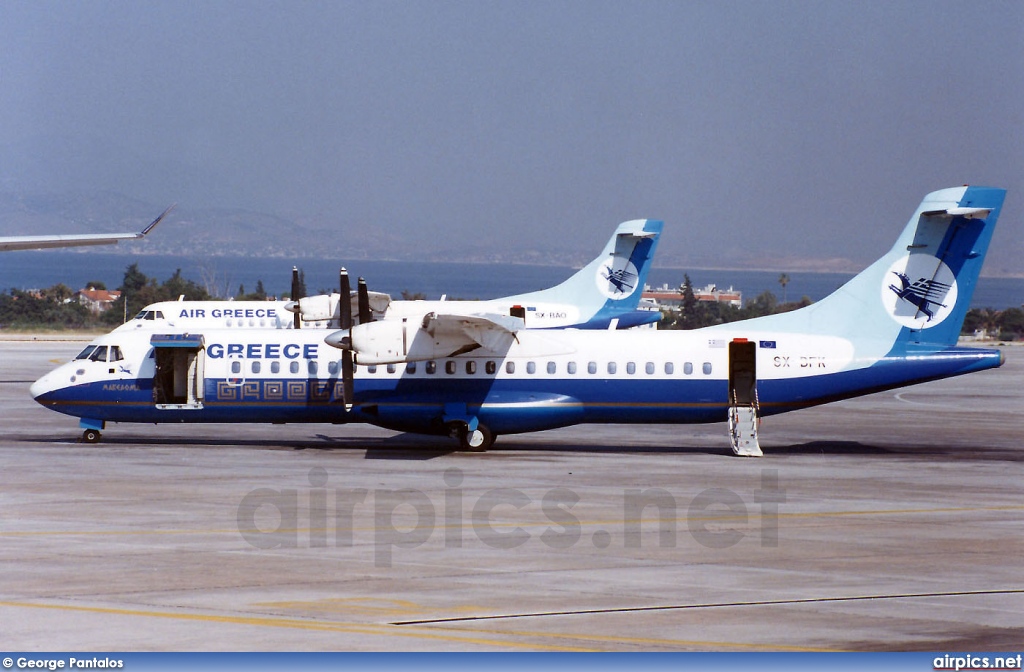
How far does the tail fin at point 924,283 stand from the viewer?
25.1 meters

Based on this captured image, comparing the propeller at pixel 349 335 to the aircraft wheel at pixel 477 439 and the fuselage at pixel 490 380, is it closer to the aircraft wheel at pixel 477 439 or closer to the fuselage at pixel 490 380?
the fuselage at pixel 490 380

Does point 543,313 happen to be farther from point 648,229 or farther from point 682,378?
point 682,378

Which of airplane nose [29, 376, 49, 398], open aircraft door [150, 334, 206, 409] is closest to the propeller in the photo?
open aircraft door [150, 334, 206, 409]

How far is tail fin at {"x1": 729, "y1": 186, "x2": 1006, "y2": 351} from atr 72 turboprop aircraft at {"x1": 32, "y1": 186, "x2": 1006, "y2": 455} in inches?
1.3

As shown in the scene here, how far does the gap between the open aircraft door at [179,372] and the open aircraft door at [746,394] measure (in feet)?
40.4

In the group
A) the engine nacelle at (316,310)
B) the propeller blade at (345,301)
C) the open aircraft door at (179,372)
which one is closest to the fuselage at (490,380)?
the open aircraft door at (179,372)

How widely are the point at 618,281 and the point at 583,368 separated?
71.1 feet

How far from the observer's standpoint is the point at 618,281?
47.3 m

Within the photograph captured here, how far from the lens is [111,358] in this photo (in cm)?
2662

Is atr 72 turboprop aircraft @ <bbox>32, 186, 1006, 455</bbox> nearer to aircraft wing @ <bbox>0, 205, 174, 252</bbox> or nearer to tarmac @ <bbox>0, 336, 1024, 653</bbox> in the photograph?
tarmac @ <bbox>0, 336, 1024, 653</bbox>

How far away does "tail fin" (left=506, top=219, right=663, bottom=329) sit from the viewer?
154 ft

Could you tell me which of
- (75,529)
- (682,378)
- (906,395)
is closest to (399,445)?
(682,378)

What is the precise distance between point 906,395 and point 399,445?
2659cm

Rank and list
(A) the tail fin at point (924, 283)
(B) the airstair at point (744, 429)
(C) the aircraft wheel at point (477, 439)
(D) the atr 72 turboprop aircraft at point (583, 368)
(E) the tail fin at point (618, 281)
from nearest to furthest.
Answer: (A) the tail fin at point (924, 283) < (D) the atr 72 turboprop aircraft at point (583, 368) < (B) the airstair at point (744, 429) < (C) the aircraft wheel at point (477, 439) < (E) the tail fin at point (618, 281)
